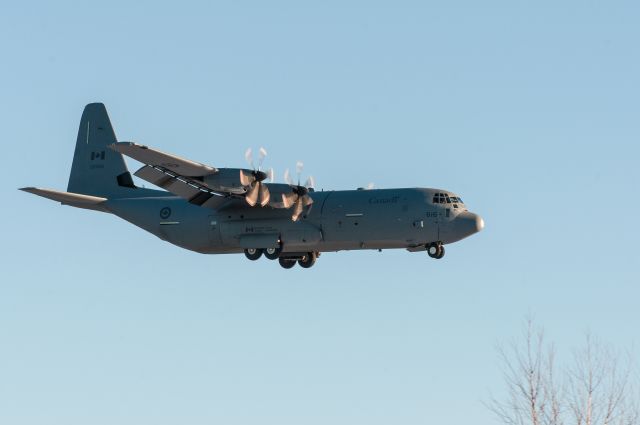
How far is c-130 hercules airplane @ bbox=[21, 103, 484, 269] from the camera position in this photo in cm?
3741

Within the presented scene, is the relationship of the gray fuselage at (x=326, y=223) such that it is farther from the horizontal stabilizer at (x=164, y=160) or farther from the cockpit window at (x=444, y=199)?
the horizontal stabilizer at (x=164, y=160)

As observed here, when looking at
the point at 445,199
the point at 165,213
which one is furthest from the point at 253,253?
the point at 445,199

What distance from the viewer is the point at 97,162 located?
45.6 metres

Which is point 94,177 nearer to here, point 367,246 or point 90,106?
point 90,106

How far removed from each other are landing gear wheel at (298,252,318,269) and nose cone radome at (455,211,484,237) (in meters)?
6.12

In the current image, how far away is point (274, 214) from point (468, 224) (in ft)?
23.1

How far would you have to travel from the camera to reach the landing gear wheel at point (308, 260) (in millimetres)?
41312

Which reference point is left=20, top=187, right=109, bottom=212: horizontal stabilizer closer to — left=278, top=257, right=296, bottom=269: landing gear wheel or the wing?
the wing

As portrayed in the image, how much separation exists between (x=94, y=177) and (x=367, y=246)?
12.8 metres

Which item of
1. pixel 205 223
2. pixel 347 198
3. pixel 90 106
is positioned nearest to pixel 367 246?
pixel 347 198

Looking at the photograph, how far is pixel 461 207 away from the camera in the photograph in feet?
127

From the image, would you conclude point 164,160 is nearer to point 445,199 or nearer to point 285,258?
point 285,258

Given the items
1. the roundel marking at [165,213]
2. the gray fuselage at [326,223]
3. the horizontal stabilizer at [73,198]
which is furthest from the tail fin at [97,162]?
the gray fuselage at [326,223]

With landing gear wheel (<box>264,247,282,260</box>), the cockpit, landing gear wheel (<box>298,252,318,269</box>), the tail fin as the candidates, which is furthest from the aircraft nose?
the tail fin
